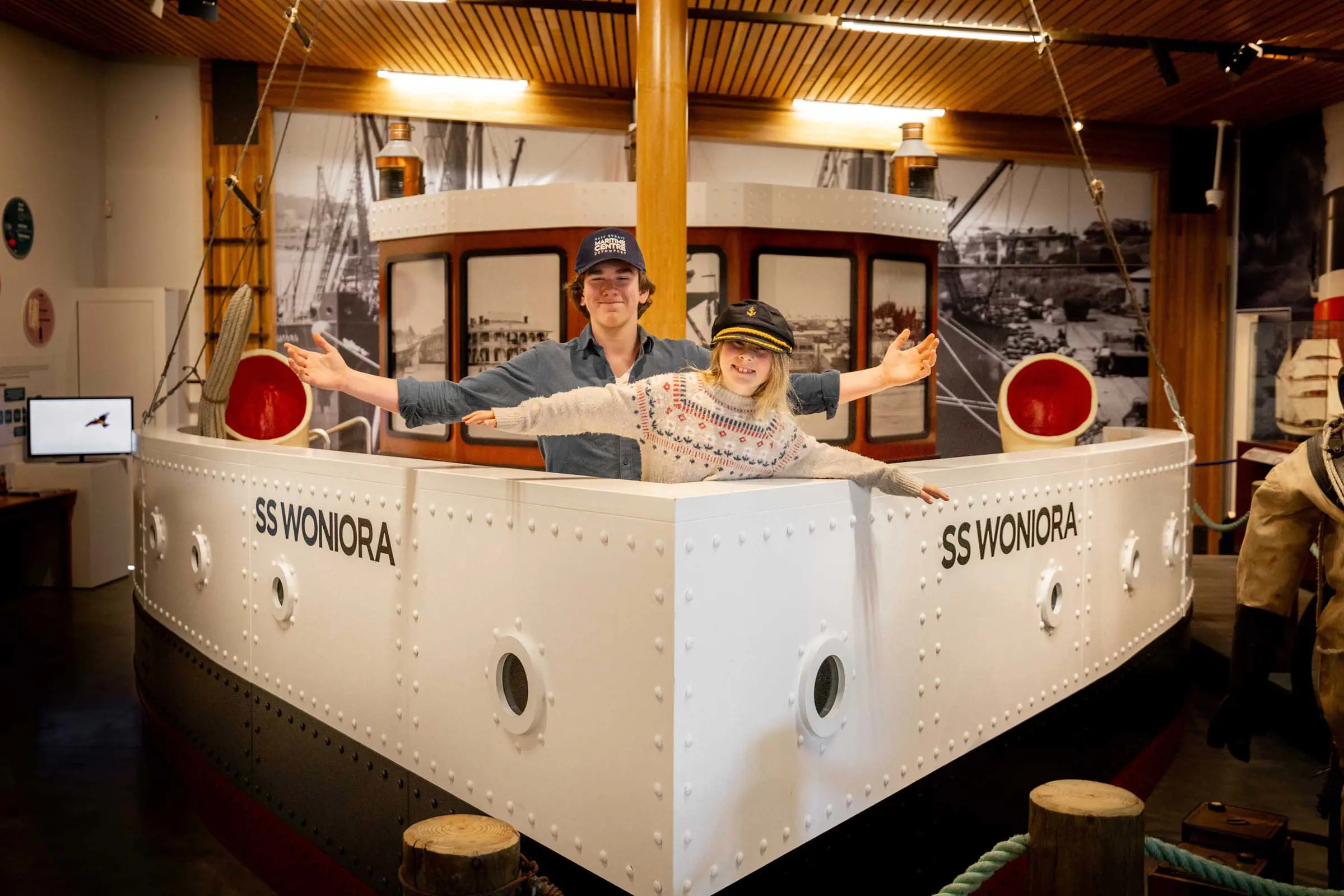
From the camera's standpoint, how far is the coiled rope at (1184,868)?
2195mm

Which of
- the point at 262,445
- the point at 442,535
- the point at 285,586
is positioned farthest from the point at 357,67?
the point at 442,535

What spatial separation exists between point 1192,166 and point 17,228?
453 inches

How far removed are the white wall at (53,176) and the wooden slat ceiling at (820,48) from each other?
A: 0.87 feet

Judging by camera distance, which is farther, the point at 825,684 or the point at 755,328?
the point at 825,684

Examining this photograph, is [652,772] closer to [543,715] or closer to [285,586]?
[543,715]

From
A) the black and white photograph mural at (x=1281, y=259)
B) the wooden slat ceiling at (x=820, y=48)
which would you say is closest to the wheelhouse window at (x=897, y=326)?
the wooden slat ceiling at (x=820, y=48)

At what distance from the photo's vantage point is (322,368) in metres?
2.58

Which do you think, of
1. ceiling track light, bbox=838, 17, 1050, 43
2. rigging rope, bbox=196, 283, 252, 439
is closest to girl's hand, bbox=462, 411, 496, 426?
rigging rope, bbox=196, 283, 252, 439

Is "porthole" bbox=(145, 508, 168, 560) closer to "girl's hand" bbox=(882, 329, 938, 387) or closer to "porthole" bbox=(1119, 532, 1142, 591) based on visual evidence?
"girl's hand" bbox=(882, 329, 938, 387)

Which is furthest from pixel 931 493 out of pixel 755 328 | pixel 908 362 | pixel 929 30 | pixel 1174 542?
pixel 929 30

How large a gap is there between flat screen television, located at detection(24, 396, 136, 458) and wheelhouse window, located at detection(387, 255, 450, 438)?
3.56m

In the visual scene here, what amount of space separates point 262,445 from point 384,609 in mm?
1312

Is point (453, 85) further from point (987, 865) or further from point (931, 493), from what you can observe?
point (987, 865)

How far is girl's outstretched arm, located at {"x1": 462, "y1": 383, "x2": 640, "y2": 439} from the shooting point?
8.23 feet
